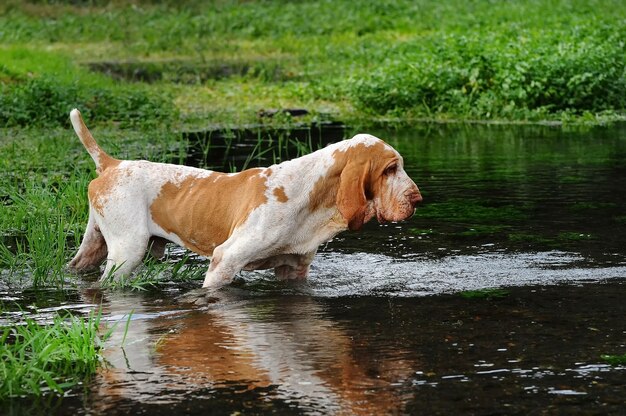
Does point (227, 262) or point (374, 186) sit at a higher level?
point (374, 186)

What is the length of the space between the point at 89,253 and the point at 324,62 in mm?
17504

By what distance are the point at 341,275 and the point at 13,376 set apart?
3.35 metres

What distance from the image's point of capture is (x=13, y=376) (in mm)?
5824

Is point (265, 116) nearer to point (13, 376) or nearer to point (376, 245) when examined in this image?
point (376, 245)

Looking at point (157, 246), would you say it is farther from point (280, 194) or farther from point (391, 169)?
point (391, 169)

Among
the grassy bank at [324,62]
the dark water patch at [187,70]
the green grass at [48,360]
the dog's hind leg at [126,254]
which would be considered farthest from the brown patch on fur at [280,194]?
the dark water patch at [187,70]

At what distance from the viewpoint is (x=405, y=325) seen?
23.2 feet

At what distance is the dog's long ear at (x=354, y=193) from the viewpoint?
760 centimetres

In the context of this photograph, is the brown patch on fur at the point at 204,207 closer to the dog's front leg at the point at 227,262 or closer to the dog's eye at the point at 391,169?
the dog's front leg at the point at 227,262

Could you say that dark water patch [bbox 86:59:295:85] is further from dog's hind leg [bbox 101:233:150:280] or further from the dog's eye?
the dog's eye

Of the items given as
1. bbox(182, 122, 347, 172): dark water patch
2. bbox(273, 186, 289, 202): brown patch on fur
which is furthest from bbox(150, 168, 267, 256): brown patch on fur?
bbox(182, 122, 347, 172): dark water patch

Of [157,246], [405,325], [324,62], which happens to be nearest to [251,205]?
[157,246]

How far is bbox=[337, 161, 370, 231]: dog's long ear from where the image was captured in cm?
760

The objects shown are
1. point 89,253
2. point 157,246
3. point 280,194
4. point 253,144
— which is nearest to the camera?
point 280,194
